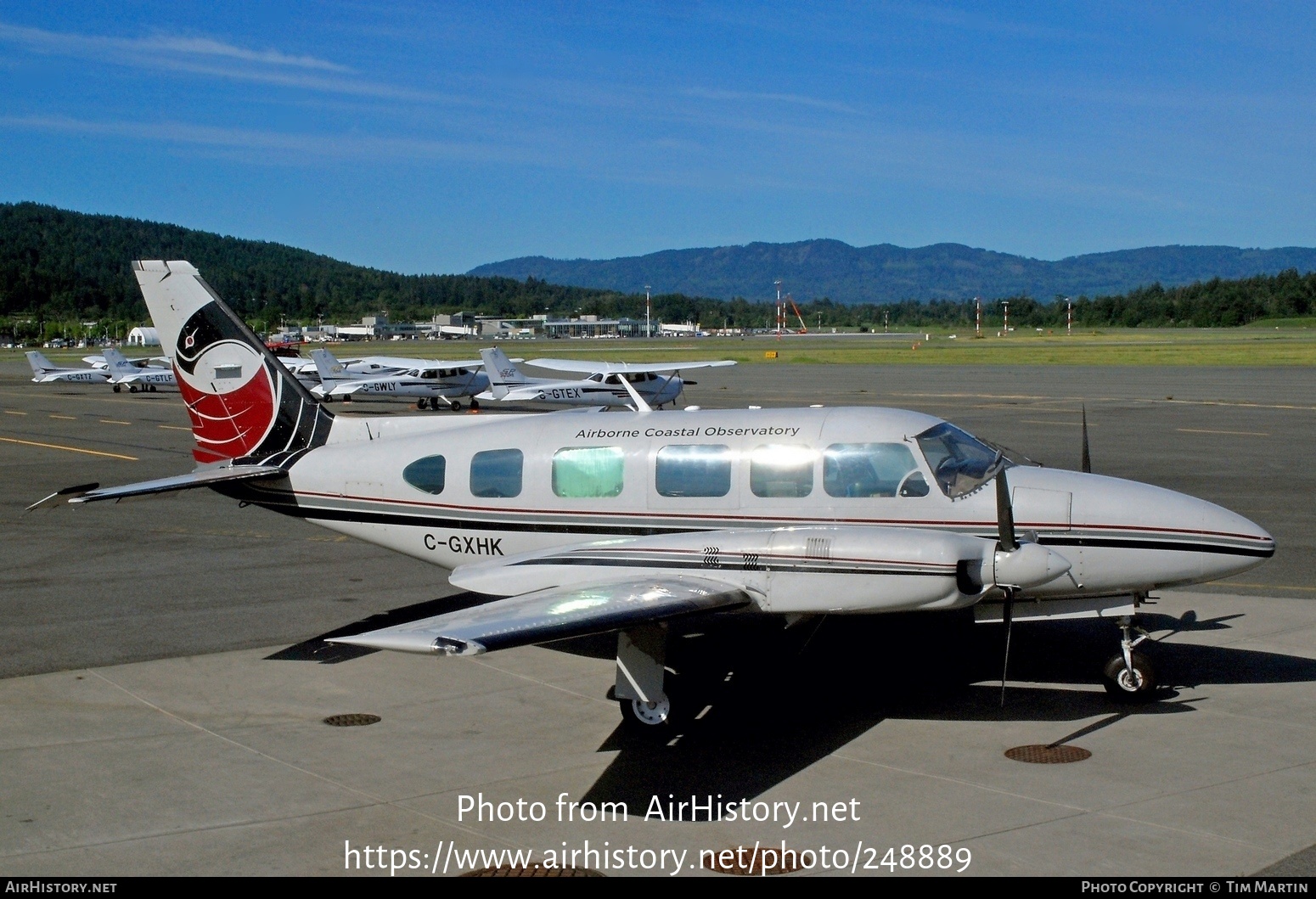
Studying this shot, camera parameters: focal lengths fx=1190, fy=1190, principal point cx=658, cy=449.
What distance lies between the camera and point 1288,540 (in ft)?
61.5

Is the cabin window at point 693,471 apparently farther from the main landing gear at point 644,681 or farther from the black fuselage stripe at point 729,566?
the main landing gear at point 644,681

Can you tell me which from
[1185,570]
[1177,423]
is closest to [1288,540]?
[1185,570]

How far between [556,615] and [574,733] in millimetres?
1552

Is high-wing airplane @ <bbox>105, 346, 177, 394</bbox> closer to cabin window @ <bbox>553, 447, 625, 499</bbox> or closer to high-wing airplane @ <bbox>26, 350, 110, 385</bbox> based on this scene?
high-wing airplane @ <bbox>26, 350, 110, 385</bbox>

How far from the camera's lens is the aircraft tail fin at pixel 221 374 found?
46.9ft

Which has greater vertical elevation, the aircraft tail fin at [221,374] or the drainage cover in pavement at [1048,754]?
the aircraft tail fin at [221,374]

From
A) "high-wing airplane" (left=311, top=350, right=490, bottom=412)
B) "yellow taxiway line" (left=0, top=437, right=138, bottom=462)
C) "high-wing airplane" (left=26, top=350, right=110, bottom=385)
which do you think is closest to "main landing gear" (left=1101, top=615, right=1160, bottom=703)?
"yellow taxiway line" (left=0, top=437, right=138, bottom=462)

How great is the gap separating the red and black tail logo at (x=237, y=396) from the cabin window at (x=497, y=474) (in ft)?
8.53

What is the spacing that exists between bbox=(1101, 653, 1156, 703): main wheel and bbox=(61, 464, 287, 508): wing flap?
908 cm

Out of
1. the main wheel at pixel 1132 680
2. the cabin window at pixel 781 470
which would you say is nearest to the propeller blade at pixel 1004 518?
the main wheel at pixel 1132 680

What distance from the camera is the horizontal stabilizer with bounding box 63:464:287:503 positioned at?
12.5 metres

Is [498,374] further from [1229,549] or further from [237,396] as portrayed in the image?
[1229,549]

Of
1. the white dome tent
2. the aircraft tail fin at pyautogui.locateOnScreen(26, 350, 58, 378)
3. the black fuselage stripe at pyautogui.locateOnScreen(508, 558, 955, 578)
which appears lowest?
the black fuselage stripe at pyautogui.locateOnScreen(508, 558, 955, 578)

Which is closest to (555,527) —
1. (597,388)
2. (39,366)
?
(597,388)
